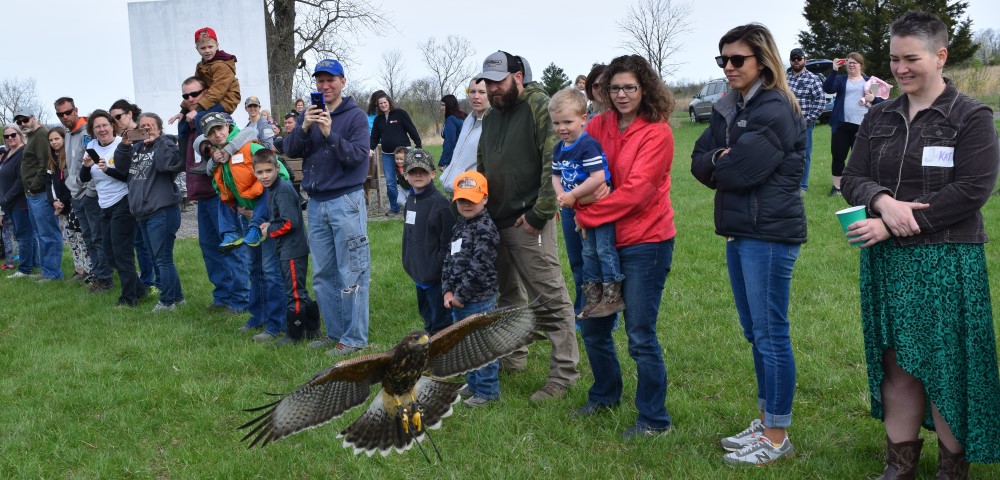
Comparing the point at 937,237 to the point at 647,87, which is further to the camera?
the point at 647,87

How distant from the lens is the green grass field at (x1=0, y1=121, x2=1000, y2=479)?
13.6ft

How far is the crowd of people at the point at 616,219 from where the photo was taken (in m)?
3.28

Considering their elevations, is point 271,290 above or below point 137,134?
below

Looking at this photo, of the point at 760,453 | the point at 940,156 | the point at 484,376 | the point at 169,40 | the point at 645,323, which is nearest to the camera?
the point at 940,156

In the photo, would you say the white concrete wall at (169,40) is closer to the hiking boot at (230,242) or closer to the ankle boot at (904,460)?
the hiking boot at (230,242)

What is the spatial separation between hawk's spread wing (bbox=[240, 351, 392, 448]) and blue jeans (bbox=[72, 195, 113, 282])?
6.49 meters

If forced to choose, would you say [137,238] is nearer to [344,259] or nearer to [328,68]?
[344,259]

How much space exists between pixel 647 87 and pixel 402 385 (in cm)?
201

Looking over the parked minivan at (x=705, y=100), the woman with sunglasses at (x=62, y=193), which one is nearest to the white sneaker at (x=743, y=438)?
the woman with sunglasses at (x=62, y=193)

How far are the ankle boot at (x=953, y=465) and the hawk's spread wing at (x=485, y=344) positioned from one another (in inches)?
76.7

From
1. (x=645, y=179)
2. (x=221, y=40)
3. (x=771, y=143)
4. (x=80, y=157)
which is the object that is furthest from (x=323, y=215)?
(x=221, y=40)

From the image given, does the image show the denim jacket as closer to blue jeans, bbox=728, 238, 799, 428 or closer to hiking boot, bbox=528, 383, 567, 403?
blue jeans, bbox=728, 238, 799, 428

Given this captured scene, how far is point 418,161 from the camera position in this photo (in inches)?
215

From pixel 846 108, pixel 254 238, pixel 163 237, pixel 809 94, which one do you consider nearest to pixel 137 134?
pixel 163 237
